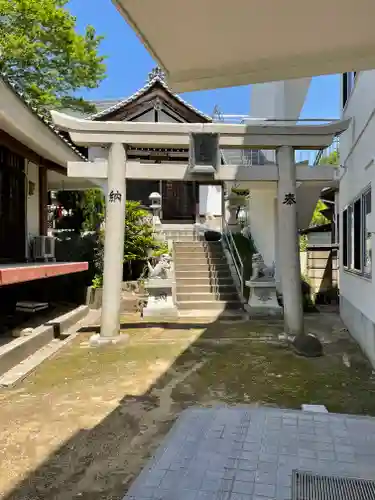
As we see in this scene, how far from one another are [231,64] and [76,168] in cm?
605

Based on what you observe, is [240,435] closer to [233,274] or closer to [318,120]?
[318,120]

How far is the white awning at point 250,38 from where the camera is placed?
242cm

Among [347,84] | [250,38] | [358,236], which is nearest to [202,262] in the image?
[358,236]

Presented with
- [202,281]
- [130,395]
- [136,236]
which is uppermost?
[136,236]

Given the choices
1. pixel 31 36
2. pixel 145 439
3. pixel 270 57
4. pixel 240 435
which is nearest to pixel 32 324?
pixel 145 439

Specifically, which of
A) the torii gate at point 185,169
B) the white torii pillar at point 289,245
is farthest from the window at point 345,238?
the white torii pillar at point 289,245

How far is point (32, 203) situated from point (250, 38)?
8.56m

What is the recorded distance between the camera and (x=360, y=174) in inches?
298

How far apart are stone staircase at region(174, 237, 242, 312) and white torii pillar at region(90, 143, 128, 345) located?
12.2 feet

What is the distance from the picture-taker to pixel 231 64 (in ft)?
10.3

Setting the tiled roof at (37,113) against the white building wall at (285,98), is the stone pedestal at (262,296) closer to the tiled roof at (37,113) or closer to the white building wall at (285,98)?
the white building wall at (285,98)

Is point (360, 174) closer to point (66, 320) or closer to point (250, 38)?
point (250, 38)

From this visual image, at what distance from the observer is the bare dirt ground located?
11.2 ft

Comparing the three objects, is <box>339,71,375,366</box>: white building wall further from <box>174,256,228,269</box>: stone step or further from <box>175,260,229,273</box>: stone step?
<box>174,256,228,269</box>: stone step
